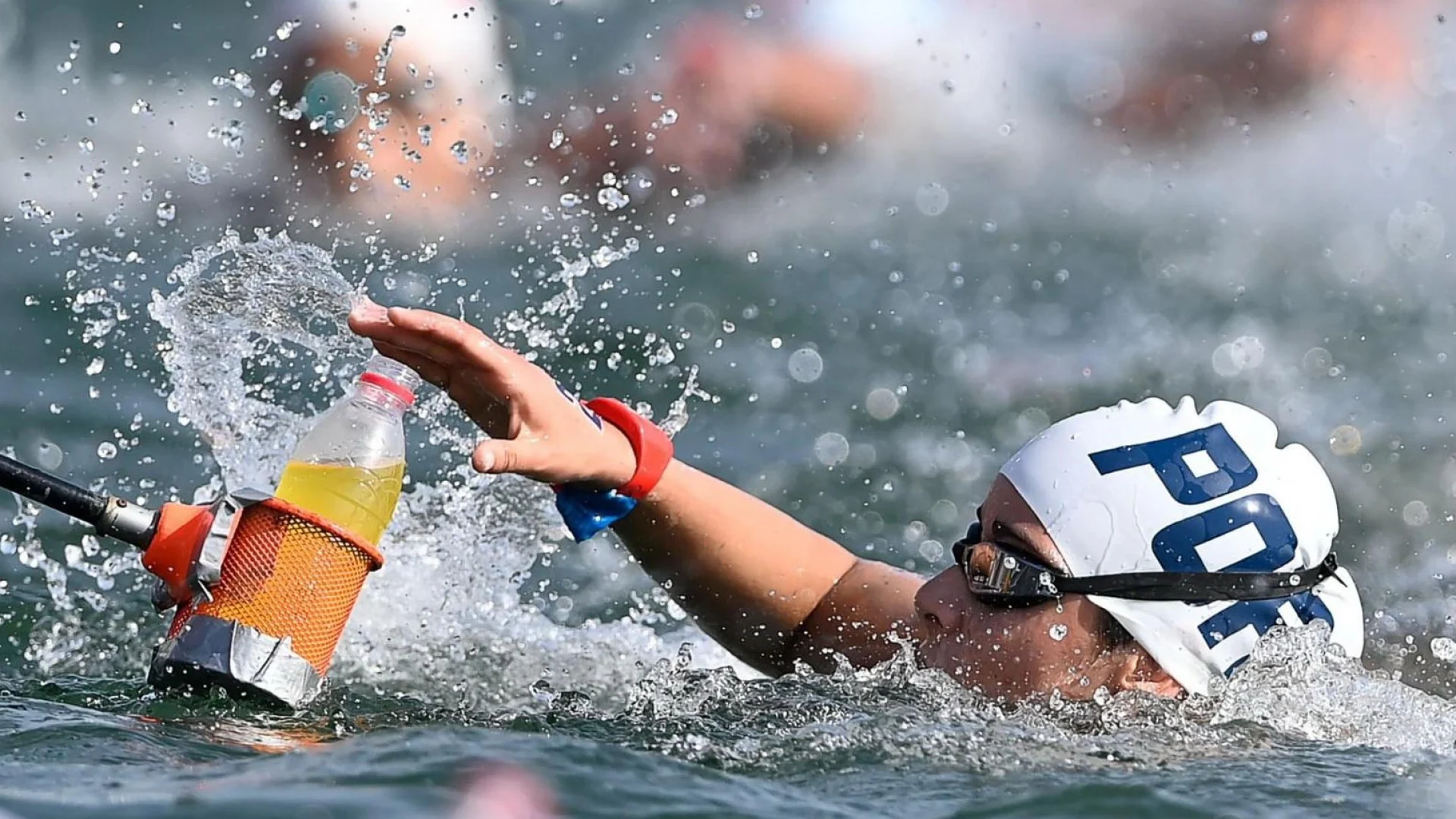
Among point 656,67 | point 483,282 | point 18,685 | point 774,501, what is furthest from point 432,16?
point 18,685

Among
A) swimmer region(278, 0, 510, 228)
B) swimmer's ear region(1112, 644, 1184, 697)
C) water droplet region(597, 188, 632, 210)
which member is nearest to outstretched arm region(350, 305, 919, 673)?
swimmer's ear region(1112, 644, 1184, 697)

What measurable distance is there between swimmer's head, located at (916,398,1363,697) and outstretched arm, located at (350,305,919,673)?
1.32 feet

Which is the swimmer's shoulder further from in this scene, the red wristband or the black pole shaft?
the black pole shaft

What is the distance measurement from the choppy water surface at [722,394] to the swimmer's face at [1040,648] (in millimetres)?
63

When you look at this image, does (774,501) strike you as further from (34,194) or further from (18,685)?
(34,194)

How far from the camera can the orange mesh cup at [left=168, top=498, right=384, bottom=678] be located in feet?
9.51

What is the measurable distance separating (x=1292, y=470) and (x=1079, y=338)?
5112 millimetres

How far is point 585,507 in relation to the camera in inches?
130

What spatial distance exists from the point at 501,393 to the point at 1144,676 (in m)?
1.27

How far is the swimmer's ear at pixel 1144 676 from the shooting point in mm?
3230

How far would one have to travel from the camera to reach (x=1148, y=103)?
11344 mm

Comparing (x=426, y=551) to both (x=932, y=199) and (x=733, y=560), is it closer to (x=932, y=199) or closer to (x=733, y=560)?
(x=733, y=560)

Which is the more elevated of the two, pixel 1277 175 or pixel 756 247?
pixel 1277 175

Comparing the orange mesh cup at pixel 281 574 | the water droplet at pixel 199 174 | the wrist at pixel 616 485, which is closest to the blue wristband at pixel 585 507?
the wrist at pixel 616 485
